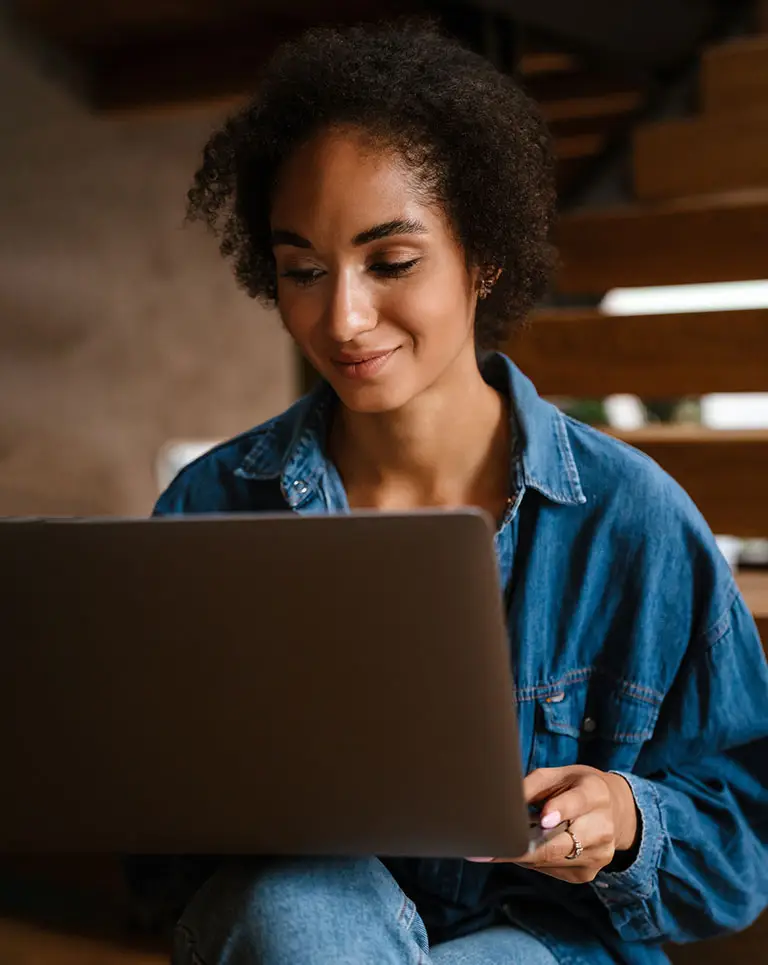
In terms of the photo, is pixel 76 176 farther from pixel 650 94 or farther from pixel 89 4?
pixel 650 94

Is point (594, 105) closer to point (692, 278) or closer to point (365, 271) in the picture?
point (692, 278)

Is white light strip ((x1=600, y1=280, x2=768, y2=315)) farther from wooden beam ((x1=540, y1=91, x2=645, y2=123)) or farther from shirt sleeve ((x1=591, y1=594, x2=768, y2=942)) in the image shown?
shirt sleeve ((x1=591, y1=594, x2=768, y2=942))

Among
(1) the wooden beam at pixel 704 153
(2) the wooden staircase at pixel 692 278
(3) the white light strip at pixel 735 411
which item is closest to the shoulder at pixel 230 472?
(2) the wooden staircase at pixel 692 278

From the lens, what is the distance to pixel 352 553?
77 cm

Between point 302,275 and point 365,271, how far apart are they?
2.7 inches

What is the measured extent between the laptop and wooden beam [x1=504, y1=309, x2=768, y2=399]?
1.29m

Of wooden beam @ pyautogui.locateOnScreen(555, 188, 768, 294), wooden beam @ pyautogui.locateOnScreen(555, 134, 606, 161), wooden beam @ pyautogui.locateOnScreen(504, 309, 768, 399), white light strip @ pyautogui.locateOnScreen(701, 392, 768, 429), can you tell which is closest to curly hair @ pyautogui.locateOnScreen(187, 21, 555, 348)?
wooden beam @ pyautogui.locateOnScreen(504, 309, 768, 399)

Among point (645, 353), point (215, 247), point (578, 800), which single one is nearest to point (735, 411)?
point (215, 247)

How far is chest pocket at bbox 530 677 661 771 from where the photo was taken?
1.13m

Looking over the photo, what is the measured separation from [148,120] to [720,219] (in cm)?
169

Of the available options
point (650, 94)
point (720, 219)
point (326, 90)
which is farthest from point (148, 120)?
point (326, 90)

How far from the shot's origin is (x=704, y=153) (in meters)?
2.27

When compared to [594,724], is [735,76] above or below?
above

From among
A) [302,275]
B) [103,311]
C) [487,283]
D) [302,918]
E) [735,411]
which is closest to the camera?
[302,918]
